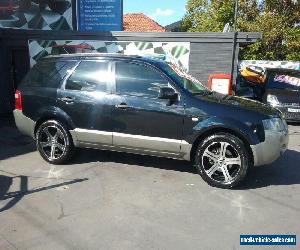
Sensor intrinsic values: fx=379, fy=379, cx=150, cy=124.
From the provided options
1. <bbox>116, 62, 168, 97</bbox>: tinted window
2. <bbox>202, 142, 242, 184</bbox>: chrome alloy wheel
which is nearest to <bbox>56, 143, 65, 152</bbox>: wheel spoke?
<bbox>116, 62, 168, 97</bbox>: tinted window

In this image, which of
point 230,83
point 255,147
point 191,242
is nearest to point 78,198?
point 191,242

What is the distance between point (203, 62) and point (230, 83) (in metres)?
1.16

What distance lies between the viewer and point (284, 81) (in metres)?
11.5

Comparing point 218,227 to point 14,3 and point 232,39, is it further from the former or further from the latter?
point 14,3

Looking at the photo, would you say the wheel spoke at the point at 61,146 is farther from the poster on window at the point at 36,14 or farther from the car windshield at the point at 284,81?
the poster on window at the point at 36,14

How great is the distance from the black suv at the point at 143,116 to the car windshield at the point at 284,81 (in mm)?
5918

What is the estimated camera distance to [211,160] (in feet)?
18.5

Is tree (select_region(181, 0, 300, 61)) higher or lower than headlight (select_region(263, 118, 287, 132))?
higher

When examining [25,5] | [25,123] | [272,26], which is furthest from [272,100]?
[272,26]

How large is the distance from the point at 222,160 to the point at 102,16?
12295 millimetres

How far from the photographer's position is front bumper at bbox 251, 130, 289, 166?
5355mm

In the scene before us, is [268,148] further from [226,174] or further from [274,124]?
[226,174]

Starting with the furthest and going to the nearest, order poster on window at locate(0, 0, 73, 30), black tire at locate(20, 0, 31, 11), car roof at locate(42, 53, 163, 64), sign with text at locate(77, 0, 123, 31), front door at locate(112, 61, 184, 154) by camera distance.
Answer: sign with text at locate(77, 0, 123, 31) < black tire at locate(20, 0, 31, 11) < poster on window at locate(0, 0, 73, 30) < car roof at locate(42, 53, 163, 64) < front door at locate(112, 61, 184, 154)

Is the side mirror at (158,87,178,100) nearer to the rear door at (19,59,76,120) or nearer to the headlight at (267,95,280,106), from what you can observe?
the rear door at (19,59,76,120)
